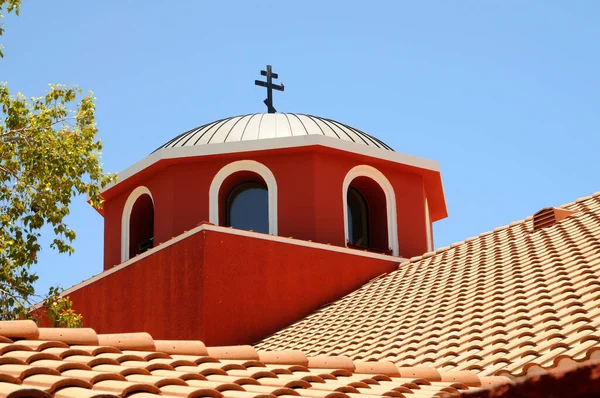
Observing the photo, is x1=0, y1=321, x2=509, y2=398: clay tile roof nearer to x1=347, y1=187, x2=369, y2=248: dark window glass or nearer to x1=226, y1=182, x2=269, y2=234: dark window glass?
x1=226, y1=182, x2=269, y2=234: dark window glass

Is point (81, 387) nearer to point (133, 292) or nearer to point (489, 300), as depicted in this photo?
point (489, 300)

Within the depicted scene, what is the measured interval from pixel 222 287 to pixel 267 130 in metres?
3.63

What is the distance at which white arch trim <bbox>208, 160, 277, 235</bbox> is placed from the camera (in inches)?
529

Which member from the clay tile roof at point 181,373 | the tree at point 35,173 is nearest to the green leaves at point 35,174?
the tree at point 35,173

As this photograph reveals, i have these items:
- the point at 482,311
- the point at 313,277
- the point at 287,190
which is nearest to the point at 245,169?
the point at 287,190

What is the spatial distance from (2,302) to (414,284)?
18.1 ft

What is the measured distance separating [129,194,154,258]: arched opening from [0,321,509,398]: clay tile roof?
9236 millimetres

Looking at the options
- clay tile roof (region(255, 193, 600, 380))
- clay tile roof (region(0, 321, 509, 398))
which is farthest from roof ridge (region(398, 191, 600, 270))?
clay tile roof (region(0, 321, 509, 398))

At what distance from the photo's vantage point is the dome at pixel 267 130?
1454 cm

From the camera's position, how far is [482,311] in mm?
9062

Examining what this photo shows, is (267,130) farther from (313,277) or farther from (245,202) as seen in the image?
(313,277)

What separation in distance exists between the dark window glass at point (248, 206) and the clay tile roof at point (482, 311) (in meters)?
1.90

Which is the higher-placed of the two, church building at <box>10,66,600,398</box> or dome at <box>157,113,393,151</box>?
dome at <box>157,113,393,151</box>

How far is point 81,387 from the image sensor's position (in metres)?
3.88
